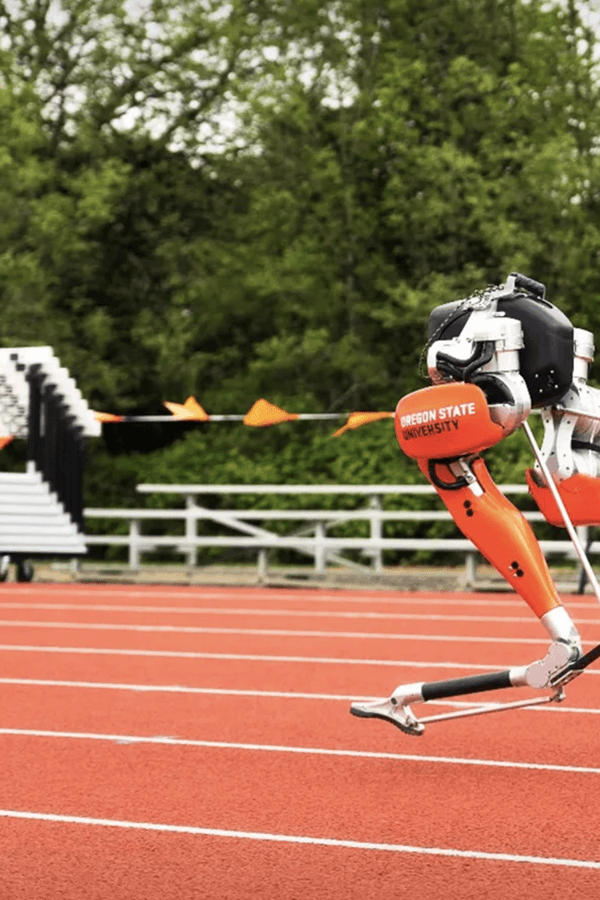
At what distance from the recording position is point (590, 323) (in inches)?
1025

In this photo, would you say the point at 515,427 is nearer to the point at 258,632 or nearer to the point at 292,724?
the point at 292,724

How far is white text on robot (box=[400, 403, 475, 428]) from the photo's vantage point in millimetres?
6430

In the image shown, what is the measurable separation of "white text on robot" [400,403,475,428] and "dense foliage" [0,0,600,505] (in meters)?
17.0

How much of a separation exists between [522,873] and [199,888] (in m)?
1.01

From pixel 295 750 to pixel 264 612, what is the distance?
7.73 metres

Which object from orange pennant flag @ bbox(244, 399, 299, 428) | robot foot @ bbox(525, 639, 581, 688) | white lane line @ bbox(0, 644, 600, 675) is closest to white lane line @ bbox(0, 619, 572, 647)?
white lane line @ bbox(0, 644, 600, 675)

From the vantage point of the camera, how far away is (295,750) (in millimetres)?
7828

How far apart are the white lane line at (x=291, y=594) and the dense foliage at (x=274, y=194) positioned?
539 centimetres

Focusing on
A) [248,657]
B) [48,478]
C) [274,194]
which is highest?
[274,194]

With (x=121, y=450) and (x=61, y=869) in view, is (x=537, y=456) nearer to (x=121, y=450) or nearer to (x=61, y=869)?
(x=61, y=869)

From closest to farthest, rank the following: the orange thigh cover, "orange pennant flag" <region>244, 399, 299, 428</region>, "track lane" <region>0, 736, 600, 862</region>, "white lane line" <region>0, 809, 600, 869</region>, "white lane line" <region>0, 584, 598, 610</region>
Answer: "white lane line" <region>0, 809, 600, 869</region>, "track lane" <region>0, 736, 600, 862</region>, the orange thigh cover, "orange pennant flag" <region>244, 399, 299, 428</region>, "white lane line" <region>0, 584, 598, 610</region>

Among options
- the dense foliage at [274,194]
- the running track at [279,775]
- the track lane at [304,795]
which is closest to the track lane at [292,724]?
the running track at [279,775]

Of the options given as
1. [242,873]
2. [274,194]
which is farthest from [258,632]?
[274,194]

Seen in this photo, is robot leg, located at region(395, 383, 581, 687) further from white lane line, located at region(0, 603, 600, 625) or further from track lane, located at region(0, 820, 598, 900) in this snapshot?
white lane line, located at region(0, 603, 600, 625)
